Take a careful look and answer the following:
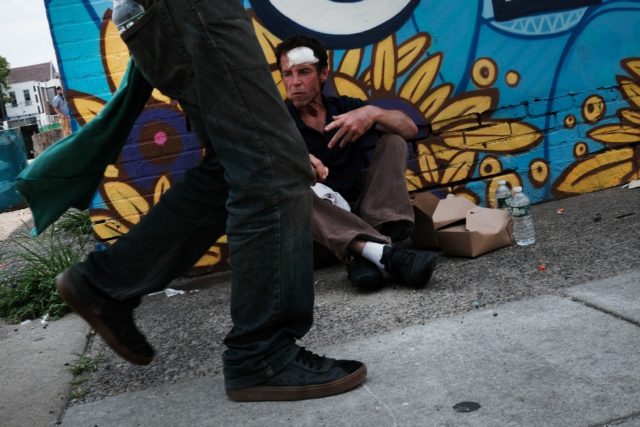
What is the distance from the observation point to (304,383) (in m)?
2.01

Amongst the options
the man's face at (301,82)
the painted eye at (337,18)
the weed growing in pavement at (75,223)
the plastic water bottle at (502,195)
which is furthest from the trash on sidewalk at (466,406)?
the weed growing in pavement at (75,223)

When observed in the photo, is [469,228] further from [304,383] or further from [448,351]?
[304,383]

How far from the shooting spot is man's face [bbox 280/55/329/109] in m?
3.55

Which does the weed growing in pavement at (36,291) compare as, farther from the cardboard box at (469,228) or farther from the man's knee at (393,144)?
the cardboard box at (469,228)

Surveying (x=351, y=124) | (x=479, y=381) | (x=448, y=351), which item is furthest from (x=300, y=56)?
(x=479, y=381)

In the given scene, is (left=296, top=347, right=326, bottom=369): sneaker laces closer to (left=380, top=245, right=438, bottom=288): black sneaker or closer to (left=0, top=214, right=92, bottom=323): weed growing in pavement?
(left=380, top=245, right=438, bottom=288): black sneaker

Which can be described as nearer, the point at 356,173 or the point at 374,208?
the point at 374,208

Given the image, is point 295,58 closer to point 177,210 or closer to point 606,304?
point 177,210

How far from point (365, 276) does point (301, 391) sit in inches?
43.6

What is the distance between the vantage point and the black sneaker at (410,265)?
2.96 m

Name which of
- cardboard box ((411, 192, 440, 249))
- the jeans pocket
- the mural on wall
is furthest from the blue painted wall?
the jeans pocket

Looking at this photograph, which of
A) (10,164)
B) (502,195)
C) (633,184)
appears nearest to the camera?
(502,195)

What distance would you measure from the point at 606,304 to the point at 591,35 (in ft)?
8.54

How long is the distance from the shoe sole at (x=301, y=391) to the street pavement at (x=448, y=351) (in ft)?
0.07
